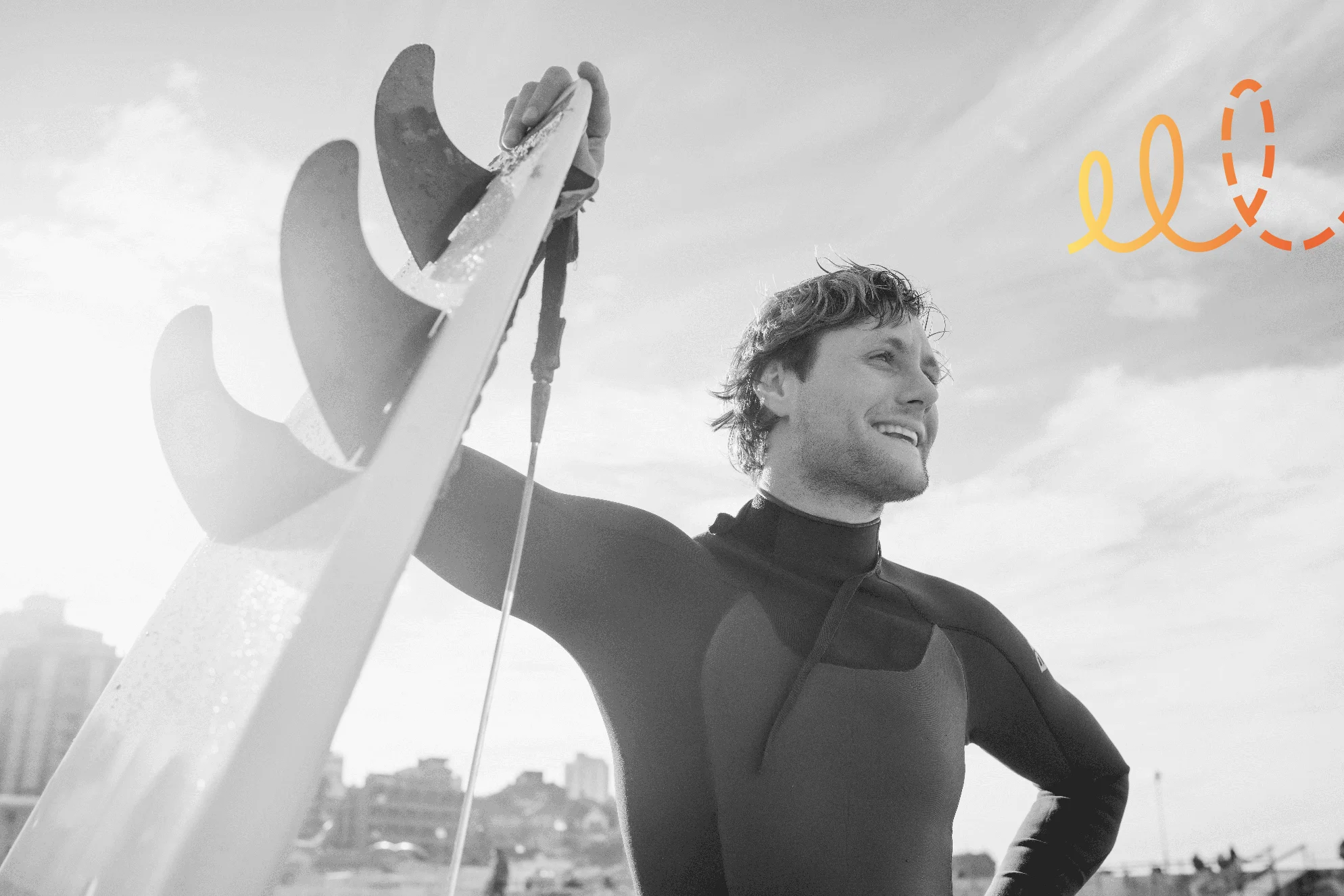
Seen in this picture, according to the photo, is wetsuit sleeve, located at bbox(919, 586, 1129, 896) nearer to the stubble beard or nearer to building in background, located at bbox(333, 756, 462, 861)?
the stubble beard

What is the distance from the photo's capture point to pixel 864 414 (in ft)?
6.97

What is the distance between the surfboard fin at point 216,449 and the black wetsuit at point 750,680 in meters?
0.72

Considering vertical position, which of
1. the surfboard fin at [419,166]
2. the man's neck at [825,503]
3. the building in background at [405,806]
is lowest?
the surfboard fin at [419,166]

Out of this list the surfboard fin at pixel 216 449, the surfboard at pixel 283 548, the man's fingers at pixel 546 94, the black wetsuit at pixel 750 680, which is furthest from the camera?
the black wetsuit at pixel 750 680

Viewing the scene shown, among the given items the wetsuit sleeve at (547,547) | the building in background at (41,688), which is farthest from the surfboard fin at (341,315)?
the building in background at (41,688)

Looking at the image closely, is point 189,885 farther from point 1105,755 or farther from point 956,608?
point 1105,755

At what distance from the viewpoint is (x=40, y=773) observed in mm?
42562

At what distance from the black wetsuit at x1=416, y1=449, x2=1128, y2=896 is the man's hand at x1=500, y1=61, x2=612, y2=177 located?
589 mm

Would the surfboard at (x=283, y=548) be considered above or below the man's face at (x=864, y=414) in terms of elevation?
below

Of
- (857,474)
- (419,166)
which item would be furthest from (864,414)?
(419,166)

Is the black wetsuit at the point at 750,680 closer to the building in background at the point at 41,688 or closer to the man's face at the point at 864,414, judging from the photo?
the man's face at the point at 864,414

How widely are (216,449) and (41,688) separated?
53.0 m

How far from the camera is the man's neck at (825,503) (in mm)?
2113

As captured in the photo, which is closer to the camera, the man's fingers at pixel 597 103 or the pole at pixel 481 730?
the pole at pixel 481 730
